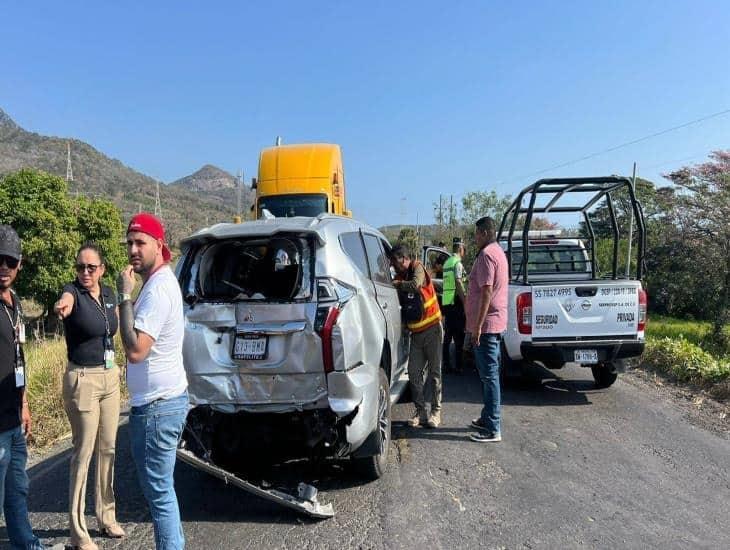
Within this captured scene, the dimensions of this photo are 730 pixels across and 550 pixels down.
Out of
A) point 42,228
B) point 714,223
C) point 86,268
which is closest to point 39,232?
point 42,228

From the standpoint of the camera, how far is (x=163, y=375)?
→ 277 centimetres

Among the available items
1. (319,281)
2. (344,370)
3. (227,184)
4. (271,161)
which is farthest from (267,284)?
(227,184)

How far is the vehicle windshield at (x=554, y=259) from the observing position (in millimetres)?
8852

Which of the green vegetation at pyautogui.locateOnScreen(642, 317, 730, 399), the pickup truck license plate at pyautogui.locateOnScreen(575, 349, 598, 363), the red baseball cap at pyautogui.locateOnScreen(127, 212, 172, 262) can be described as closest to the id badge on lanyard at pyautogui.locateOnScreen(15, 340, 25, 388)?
the red baseball cap at pyautogui.locateOnScreen(127, 212, 172, 262)

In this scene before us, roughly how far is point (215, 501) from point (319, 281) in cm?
188

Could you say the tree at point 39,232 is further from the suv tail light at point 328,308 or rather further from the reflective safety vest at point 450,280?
the suv tail light at point 328,308

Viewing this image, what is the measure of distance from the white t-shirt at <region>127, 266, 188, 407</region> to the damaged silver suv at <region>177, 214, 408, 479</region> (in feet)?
3.46

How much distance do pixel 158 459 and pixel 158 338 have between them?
0.60 m

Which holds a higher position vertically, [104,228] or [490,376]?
[104,228]

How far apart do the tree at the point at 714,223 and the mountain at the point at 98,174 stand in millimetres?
38419

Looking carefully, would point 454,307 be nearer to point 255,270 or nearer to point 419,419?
point 419,419

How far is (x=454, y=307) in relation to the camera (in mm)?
8438

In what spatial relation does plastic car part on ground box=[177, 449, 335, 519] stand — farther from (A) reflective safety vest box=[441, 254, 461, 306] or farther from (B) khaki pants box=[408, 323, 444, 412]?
(A) reflective safety vest box=[441, 254, 461, 306]

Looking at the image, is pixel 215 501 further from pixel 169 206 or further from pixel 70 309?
pixel 169 206
